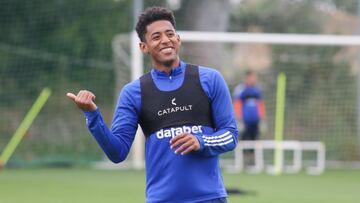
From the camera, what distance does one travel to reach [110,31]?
1959 centimetres

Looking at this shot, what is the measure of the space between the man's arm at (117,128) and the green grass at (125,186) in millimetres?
5857

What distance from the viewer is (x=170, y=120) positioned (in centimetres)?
500

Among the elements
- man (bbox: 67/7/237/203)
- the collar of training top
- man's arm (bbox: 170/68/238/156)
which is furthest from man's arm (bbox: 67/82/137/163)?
man's arm (bbox: 170/68/238/156)

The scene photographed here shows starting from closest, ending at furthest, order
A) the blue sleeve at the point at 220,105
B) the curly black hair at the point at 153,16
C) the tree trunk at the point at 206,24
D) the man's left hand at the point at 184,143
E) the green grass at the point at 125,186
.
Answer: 1. the man's left hand at the point at 184,143
2. the blue sleeve at the point at 220,105
3. the curly black hair at the point at 153,16
4. the green grass at the point at 125,186
5. the tree trunk at the point at 206,24

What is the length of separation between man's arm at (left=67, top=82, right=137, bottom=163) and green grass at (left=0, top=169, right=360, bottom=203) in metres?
5.86

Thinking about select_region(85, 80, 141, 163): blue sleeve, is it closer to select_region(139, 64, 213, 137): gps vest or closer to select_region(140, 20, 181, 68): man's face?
select_region(139, 64, 213, 137): gps vest

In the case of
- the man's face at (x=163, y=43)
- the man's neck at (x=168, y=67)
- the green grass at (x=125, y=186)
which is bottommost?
the green grass at (x=125, y=186)

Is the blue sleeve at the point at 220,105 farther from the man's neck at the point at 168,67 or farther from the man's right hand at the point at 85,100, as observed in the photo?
the man's right hand at the point at 85,100

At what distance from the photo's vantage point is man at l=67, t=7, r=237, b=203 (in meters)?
4.92

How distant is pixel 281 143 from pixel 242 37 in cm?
218

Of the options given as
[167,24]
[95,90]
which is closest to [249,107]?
[95,90]

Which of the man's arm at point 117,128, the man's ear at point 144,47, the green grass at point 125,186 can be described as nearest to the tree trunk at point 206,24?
the green grass at point 125,186

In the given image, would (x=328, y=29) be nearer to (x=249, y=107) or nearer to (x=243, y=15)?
(x=243, y=15)

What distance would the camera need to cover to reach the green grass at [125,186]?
37.1 feet
